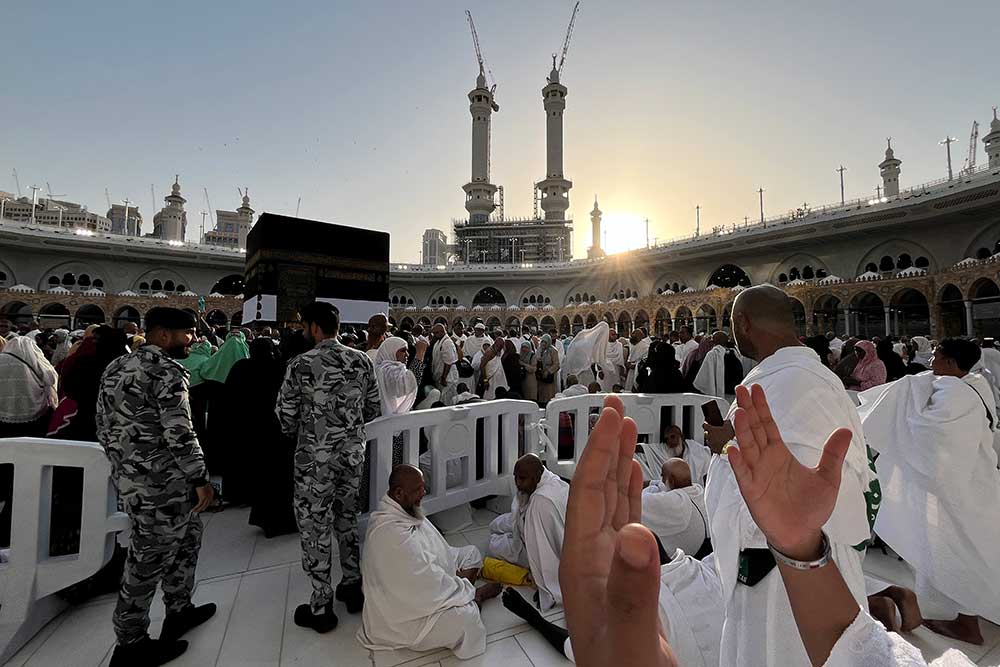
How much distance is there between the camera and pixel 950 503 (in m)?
1.99

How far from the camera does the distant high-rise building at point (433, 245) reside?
226 feet

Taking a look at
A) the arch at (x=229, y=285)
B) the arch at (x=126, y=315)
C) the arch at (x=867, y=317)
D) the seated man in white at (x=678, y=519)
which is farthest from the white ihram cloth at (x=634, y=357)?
the arch at (x=229, y=285)

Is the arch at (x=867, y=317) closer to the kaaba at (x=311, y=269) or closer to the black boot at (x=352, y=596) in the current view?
the kaaba at (x=311, y=269)

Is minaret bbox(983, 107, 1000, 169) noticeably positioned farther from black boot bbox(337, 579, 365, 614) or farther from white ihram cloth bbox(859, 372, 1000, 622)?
black boot bbox(337, 579, 365, 614)

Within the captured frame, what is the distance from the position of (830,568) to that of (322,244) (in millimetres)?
9761

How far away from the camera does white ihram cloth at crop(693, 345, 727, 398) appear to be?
4.62 metres

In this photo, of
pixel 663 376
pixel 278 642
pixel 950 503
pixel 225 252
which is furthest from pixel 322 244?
pixel 225 252

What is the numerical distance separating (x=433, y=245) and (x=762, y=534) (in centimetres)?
7362

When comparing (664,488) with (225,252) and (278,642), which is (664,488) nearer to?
(278,642)

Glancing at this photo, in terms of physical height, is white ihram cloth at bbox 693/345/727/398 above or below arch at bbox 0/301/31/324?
below

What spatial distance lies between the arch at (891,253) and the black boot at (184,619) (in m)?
19.6

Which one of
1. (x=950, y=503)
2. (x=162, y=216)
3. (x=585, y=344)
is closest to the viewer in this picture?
(x=950, y=503)

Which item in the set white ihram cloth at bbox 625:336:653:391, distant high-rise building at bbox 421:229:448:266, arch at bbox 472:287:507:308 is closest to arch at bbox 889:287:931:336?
white ihram cloth at bbox 625:336:653:391

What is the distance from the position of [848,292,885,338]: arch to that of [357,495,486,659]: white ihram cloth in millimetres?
18325
